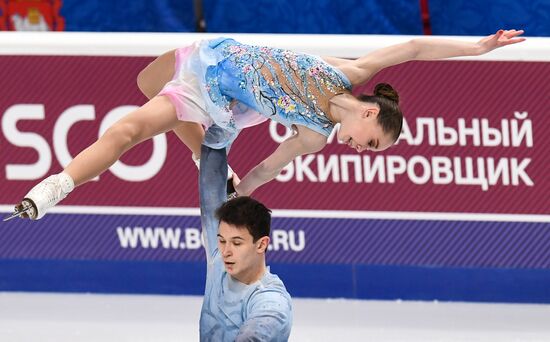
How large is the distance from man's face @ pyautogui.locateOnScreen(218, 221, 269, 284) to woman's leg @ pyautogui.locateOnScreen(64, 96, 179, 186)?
72 centimetres

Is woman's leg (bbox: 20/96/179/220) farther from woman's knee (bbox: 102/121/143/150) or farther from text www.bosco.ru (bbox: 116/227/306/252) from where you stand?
text www.bosco.ru (bbox: 116/227/306/252)

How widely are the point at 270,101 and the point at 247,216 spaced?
83 centimetres

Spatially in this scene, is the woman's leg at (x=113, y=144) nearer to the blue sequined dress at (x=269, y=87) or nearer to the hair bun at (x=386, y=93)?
the blue sequined dress at (x=269, y=87)

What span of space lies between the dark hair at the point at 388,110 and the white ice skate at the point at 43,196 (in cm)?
107

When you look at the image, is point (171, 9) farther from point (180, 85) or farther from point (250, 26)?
point (180, 85)

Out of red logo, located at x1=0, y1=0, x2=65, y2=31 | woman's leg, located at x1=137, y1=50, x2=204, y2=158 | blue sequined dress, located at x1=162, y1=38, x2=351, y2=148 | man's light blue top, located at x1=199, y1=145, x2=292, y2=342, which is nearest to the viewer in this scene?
man's light blue top, located at x1=199, y1=145, x2=292, y2=342

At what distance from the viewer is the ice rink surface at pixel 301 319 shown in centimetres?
639

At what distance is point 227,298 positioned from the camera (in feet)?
14.5

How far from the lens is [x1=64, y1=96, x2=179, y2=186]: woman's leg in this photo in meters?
4.89

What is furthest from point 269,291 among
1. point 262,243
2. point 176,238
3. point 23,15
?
point 23,15

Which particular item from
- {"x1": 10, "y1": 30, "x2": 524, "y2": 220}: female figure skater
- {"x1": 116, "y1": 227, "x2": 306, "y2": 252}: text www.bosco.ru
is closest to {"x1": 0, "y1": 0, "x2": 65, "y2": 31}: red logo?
{"x1": 116, "y1": 227, "x2": 306, "y2": 252}: text www.bosco.ru

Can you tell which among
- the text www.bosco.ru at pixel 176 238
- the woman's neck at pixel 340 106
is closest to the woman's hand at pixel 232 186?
the woman's neck at pixel 340 106

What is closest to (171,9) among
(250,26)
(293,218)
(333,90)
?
(250,26)

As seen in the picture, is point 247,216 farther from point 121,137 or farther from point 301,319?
point 301,319
